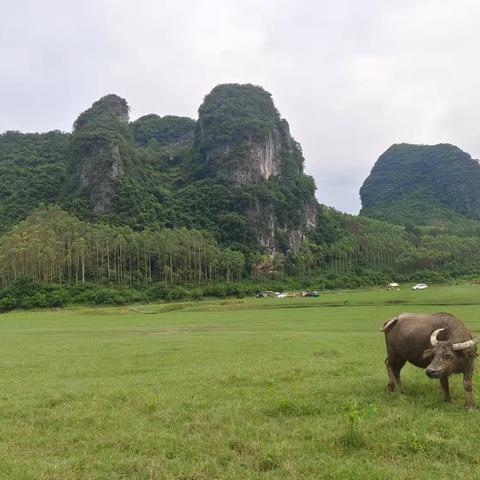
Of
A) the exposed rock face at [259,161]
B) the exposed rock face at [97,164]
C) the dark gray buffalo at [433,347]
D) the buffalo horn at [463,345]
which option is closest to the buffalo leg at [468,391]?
the dark gray buffalo at [433,347]

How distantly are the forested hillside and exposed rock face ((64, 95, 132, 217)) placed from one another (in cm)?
34

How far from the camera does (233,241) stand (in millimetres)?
123938

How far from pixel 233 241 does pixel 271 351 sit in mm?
104154

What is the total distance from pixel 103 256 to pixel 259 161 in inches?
2916

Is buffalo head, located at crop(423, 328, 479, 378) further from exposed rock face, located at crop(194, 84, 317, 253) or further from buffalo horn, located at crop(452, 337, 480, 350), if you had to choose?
exposed rock face, located at crop(194, 84, 317, 253)

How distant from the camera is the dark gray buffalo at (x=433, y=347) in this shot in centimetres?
918

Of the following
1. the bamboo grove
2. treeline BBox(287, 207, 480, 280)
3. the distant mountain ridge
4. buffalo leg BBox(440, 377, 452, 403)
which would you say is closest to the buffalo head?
buffalo leg BBox(440, 377, 452, 403)

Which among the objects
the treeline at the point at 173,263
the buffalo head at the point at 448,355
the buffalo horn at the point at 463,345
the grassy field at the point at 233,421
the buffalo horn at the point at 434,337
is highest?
the treeline at the point at 173,263

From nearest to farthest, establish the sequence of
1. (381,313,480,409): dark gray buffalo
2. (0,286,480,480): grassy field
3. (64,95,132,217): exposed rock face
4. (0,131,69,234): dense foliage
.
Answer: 1. (0,286,480,480): grassy field
2. (381,313,480,409): dark gray buffalo
3. (64,95,132,217): exposed rock face
4. (0,131,69,234): dense foliage

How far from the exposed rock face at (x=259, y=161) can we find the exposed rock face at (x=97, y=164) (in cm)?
2806

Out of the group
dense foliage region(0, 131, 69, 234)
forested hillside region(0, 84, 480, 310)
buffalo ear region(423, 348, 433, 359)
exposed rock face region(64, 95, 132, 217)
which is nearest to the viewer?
buffalo ear region(423, 348, 433, 359)

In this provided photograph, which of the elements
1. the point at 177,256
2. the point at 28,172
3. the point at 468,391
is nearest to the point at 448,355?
the point at 468,391

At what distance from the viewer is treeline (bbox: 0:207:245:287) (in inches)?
3051

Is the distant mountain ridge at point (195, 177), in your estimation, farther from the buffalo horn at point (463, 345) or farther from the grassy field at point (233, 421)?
the buffalo horn at point (463, 345)
